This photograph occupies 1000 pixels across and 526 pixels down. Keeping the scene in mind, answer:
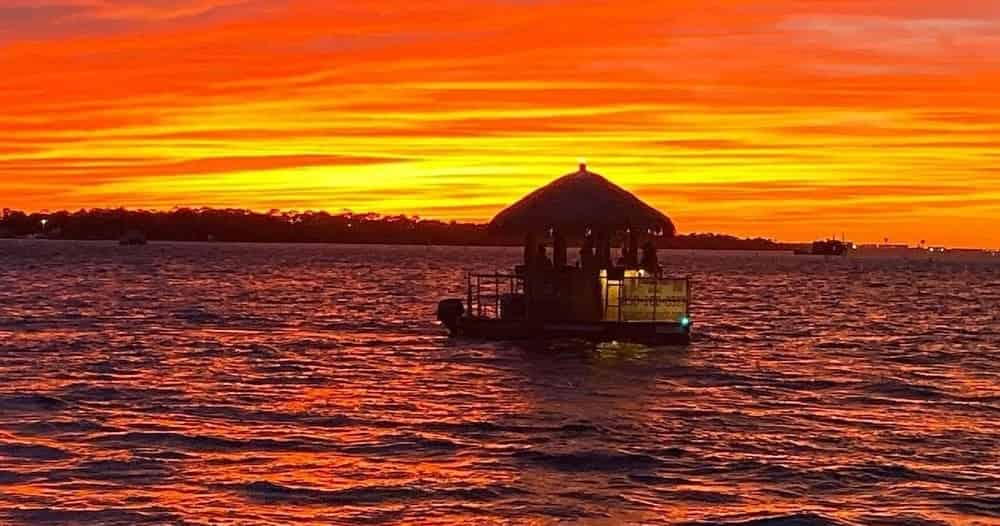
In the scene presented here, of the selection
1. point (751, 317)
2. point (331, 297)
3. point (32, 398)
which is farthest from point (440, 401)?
point (331, 297)

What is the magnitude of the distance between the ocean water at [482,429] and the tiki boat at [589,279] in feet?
2.56

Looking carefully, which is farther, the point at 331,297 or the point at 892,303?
the point at 892,303

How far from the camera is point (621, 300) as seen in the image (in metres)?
39.2

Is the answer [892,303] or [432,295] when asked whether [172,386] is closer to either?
[432,295]

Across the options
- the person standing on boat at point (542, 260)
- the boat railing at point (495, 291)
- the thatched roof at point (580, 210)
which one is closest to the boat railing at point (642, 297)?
the thatched roof at point (580, 210)

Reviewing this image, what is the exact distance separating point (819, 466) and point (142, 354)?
23.5 meters

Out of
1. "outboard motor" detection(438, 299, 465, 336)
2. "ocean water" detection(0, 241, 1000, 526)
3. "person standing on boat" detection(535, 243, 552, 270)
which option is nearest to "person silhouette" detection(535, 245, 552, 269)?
"person standing on boat" detection(535, 243, 552, 270)

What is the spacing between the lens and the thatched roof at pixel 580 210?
1501 inches

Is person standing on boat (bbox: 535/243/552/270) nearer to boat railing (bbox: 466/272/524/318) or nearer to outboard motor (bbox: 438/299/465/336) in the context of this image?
boat railing (bbox: 466/272/524/318)

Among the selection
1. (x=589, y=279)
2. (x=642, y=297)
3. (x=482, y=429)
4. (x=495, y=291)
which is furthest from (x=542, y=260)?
(x=482, y=429)

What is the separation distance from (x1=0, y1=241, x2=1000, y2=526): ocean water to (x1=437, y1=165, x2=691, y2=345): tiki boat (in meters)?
0.78

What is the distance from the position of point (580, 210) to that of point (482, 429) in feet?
49.1

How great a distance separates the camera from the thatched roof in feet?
125

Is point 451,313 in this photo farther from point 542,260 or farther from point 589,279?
point 589,279
